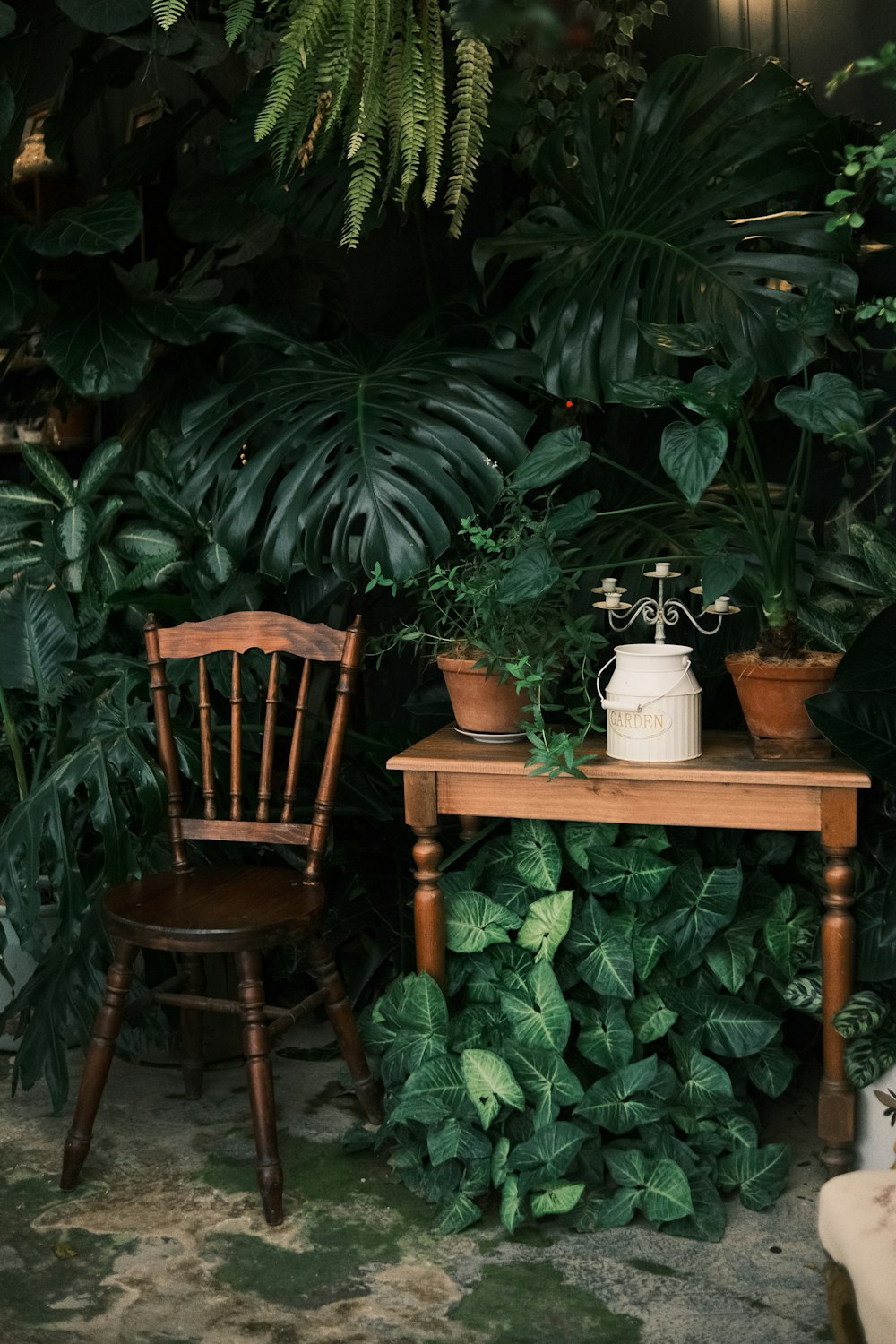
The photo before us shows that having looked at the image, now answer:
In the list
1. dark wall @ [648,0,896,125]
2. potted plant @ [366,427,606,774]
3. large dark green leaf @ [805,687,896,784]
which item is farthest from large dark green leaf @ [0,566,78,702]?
dark wall @ [648,0,896,125]

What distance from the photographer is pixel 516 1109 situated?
2.17 metres

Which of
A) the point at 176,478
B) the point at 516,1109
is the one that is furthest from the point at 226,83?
the point at 516,1109

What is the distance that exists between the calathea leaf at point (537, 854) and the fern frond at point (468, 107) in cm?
96

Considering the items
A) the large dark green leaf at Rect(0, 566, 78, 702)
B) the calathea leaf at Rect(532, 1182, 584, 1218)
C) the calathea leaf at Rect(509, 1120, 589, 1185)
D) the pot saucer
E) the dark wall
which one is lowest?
the calathea leaf at Rect(532, 1182, 584, 1218)

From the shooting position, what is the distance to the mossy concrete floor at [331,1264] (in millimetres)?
1842

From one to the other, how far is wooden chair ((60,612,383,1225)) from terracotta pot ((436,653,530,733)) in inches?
7.1

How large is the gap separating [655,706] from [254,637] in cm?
71

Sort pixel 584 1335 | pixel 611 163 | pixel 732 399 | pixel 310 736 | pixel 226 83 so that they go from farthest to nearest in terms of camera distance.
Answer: pixel 226 83 → pixel 310 736 → pixel 611 163 → pixel 732 399 → pixel 584 1335

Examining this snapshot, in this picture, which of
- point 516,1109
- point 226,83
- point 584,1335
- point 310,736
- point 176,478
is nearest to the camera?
point 584,1335

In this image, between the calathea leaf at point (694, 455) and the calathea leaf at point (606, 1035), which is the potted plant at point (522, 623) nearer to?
the calathea leaf at point (694, 455)

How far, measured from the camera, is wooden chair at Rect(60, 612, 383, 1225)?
2104 mm

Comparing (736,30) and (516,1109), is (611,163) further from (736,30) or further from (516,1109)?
(516,1109)

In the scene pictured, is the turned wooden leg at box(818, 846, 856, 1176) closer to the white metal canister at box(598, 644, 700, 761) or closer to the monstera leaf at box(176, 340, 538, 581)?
the white metal canister at box(598, 644, 700, 761)

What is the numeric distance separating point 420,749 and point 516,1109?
60 cm
